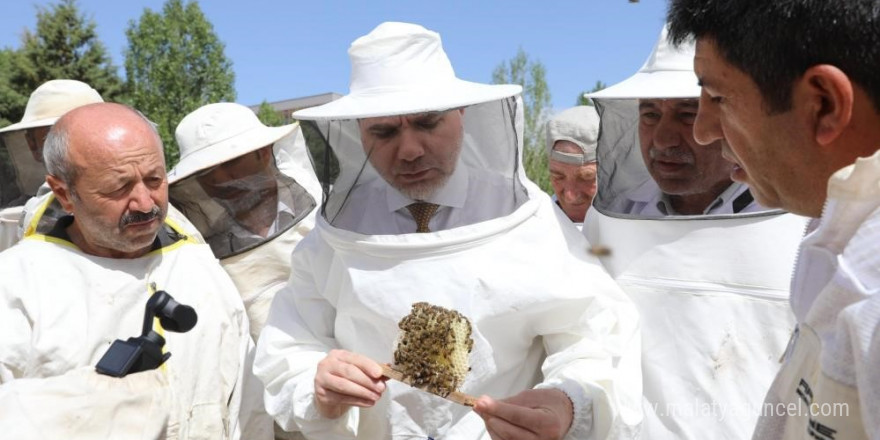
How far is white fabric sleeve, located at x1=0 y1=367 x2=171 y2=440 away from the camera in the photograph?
1.52 meters

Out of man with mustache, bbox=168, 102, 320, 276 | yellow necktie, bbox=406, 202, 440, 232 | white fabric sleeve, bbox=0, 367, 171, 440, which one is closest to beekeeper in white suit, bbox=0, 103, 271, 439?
man with mustache, bbox=168, 102, 320, 276

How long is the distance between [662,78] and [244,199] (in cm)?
194

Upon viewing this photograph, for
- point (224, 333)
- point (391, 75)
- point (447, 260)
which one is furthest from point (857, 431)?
point (224, 333)

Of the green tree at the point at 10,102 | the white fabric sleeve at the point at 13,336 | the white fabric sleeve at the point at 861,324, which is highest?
the white fabric sleeve at the point at 861,324

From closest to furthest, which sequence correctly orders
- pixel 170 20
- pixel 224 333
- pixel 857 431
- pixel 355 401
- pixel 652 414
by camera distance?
pixel 857 431 → pixel 355 401 → pixel 652 414 → pixel 224 333 → pixel 170 20

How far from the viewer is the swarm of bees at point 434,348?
1.73 metres

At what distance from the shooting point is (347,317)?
2.10m

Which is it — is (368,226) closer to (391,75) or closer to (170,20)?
(391,75)

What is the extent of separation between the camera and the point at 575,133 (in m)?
3.88

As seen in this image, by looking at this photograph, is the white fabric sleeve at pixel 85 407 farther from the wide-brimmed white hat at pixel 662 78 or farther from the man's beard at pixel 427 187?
the wide-brimmed white hat at pixel 662 78

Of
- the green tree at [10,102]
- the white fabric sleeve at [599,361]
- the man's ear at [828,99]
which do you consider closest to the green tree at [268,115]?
the green tree at [10,102]

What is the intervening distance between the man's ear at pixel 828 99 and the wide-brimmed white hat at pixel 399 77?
109cm

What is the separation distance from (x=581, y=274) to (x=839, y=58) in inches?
43.5

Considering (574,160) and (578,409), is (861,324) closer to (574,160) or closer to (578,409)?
(578,409)
